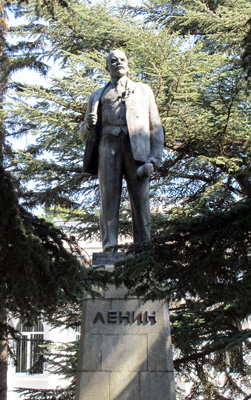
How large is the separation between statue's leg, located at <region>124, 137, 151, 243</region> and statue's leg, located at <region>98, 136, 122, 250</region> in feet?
0.38

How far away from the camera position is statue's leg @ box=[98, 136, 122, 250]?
682 cm

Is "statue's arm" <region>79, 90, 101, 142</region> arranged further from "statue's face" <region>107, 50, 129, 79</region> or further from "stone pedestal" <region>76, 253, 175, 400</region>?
"stone pedestal" <region>76, 253, 175, 400</region>

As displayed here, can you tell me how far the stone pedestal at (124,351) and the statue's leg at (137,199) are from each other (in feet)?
2.34

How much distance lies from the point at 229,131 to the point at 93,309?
5.99m

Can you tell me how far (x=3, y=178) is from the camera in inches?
178

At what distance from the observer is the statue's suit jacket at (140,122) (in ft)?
22.2

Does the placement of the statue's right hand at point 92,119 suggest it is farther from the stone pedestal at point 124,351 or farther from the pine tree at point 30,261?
the pine tree at point 30,261

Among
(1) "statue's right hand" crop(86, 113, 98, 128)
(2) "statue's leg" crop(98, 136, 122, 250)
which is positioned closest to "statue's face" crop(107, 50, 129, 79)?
(1) "statue's right hand" crop(86, 113, 98, 128)

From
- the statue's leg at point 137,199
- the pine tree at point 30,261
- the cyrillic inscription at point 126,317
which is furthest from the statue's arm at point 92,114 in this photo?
the pine tree at point 30,261

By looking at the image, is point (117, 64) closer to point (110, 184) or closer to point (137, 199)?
point (110, 184)

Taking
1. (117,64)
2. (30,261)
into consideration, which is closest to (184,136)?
(117,64)

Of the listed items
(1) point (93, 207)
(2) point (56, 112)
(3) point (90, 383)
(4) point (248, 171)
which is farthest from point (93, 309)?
(1) point (93, 207)

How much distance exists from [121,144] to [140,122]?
32 cm

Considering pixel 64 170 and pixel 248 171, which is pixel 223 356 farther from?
pixel 64 170
